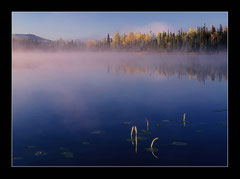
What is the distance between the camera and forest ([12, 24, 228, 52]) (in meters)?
20.6

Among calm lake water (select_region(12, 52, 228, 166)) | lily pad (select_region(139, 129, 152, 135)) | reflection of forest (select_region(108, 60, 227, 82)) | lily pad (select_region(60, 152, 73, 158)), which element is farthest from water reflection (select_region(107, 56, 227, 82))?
lily pad (select_region(60, 152, 73, 158))

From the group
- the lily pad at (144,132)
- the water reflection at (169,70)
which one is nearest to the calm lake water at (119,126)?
the lily pad at (144,132)

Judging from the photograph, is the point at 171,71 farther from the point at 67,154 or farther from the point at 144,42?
the point at 67,154

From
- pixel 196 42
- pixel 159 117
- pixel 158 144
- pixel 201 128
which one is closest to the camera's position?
pixel 158 144

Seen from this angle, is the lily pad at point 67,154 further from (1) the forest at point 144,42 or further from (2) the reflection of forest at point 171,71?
(2) the reflection of forest at point 171,71

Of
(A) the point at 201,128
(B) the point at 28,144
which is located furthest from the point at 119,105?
(B) the point at 28,144

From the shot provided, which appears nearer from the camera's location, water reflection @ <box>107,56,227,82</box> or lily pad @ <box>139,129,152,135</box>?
lily pad @ <box>139,129,152,135</box>

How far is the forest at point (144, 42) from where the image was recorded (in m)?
20.6

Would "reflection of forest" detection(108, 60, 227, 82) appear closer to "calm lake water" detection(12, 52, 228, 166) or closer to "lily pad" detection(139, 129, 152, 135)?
"calm lake water" detection(12, 52, 228, 166)

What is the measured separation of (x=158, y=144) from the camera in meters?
10.9

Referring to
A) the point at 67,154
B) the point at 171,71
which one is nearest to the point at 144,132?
the point at 67,154
